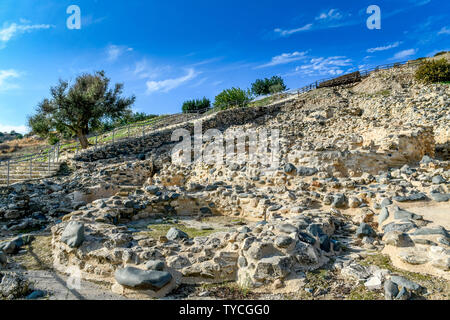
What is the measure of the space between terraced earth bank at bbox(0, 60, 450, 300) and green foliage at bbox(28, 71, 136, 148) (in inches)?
479

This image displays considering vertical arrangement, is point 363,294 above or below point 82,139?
below

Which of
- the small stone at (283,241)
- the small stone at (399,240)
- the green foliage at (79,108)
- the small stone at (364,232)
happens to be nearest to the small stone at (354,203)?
the small stone at (364,232)

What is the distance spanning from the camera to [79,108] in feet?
68.6

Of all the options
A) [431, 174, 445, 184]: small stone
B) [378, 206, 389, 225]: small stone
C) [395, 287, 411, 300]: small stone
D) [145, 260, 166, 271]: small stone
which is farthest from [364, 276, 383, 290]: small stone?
[431, 174, 445, 184]: small stone

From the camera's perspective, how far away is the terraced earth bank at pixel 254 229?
3.14m

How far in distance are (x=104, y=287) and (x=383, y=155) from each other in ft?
27.5

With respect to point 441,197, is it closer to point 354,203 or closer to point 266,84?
point 354,203

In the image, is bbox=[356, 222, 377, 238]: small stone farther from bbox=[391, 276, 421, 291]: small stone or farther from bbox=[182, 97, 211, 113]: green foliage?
bbox=[182, 97, 211, 113]: green foliage

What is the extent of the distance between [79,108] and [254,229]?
21.0m

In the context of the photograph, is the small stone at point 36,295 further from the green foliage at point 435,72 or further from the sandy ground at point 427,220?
the green foliage at point 435,72

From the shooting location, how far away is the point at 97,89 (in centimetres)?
2216

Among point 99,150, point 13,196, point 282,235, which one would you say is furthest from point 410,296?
point 99,150

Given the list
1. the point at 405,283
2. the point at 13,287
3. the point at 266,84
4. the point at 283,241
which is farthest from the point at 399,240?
the point at 266,84
